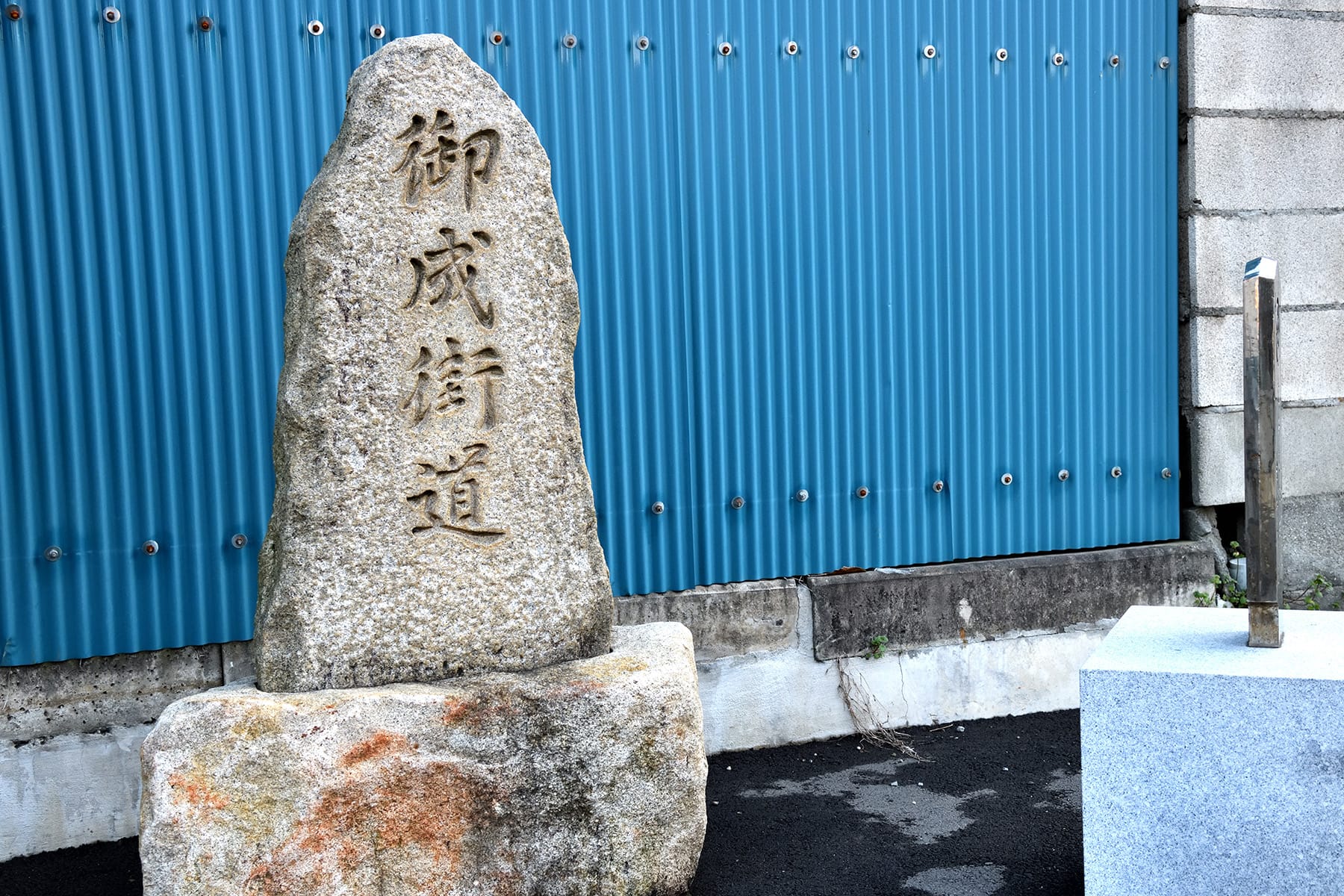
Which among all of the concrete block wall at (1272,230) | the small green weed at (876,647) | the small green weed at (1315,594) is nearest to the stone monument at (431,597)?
the small green weed at (876,647)

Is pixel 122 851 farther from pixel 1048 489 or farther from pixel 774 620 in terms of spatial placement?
pixel 1048 489

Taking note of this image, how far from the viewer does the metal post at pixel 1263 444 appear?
3.04 metres

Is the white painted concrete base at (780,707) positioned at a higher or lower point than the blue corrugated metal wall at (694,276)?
lower

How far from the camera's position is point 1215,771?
9.37ft

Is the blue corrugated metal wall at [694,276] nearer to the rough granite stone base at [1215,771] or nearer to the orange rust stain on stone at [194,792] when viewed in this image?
the orange rust stain on stone at [194,792]

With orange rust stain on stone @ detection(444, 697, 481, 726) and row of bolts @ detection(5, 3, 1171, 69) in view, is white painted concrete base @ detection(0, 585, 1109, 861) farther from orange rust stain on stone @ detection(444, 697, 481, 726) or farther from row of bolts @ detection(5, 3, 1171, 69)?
row of bolts @ detection(5, 3, 1171, 69)

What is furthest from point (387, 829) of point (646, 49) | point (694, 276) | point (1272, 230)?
point (1272, 230)

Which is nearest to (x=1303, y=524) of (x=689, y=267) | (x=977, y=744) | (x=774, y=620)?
(x=977, y=744)

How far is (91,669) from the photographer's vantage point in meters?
4.22

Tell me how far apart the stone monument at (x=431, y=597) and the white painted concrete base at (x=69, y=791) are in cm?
126

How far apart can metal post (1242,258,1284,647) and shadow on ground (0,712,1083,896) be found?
3.78ft

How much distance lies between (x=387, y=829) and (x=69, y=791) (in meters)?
1.78

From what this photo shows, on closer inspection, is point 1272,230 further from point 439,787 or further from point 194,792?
point 194,792

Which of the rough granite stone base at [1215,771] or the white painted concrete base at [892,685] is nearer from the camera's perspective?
the rough granite stone base at [1215,771]
